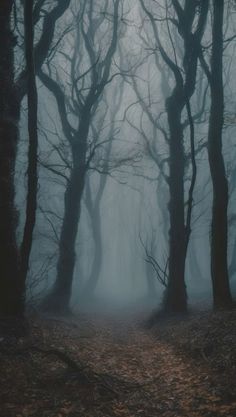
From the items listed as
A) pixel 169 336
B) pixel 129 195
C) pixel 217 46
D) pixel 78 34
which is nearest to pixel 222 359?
pixel 169 336

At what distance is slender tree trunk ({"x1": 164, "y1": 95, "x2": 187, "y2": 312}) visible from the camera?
14.0m

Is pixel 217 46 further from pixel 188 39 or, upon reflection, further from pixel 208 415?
pixel 208 415

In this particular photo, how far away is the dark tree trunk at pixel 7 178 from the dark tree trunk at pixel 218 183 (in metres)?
5.36

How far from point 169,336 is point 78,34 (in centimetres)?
1558

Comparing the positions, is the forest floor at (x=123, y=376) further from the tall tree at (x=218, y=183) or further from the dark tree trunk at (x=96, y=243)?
the dark tree trunk at (x=96, y=243)

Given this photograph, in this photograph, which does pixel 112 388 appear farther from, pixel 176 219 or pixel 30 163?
pixel 176 219

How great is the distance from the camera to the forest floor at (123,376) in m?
5.24

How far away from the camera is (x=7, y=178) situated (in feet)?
27.5

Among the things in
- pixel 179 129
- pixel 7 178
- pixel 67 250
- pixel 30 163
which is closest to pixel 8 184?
pixel 7 178

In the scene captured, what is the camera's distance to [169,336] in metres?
10.5

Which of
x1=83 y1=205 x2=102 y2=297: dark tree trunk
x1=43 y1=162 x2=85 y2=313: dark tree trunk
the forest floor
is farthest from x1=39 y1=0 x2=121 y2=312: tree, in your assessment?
x1=83 y1=205 x2=102 y2=297: dark tree trunk

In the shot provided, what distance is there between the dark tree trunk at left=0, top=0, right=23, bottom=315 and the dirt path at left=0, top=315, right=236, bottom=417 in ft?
3.60

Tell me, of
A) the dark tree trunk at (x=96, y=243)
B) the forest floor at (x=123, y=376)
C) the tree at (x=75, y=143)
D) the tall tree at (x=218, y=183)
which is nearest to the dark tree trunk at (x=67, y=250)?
the tree at (x=75, y=143)

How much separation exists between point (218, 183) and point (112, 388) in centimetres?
695
